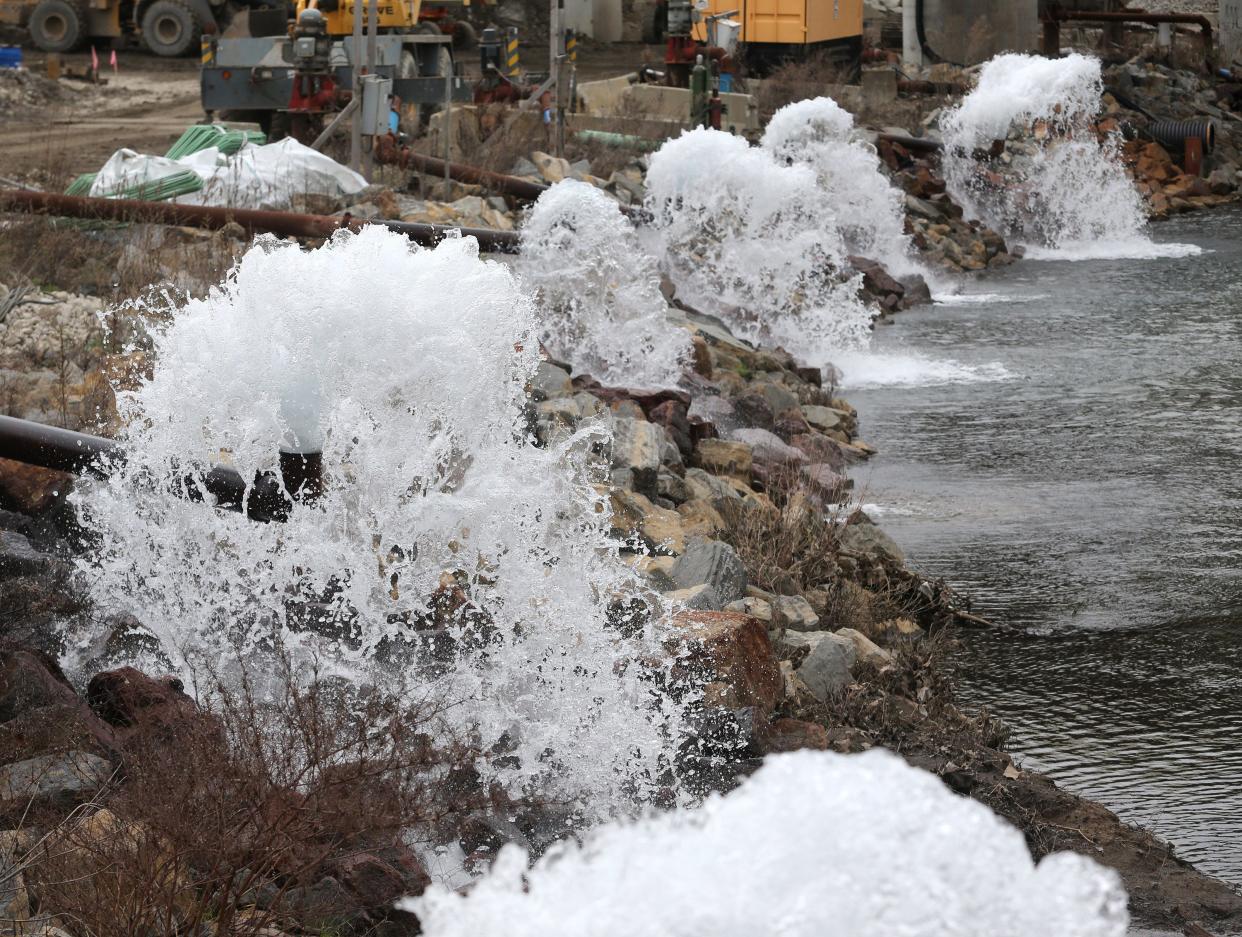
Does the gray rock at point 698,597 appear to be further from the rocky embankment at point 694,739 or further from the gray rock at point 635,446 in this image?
the gray rock at point 635,446

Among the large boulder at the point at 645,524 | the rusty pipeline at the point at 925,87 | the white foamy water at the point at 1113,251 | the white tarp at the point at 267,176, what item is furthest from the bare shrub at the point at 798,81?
the large boulder at the point at 645,524

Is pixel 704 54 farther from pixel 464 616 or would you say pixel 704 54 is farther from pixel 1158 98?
pixel 464 616

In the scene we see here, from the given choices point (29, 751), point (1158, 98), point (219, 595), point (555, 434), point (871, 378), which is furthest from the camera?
point (1158, 98)

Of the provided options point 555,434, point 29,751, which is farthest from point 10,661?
point 555,434

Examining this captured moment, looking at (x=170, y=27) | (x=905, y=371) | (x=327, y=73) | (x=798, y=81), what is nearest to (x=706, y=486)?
(x=905, y=371)

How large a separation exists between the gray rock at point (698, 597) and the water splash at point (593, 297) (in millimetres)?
4817

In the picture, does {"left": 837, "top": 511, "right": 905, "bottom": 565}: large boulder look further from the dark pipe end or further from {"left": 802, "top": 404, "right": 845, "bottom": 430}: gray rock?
the dark pipe end

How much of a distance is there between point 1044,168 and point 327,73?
33.8 feet

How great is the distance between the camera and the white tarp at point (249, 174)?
1350 centimetres

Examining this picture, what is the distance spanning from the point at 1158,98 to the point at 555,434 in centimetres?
2377

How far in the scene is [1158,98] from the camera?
29.2m

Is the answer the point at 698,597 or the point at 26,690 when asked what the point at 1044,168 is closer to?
the point at 698,597

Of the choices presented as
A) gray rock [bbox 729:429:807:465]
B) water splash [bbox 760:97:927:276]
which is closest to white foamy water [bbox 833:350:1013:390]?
gray rock [bbox 729:429:807:465]

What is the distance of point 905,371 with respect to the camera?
47.0 ft
